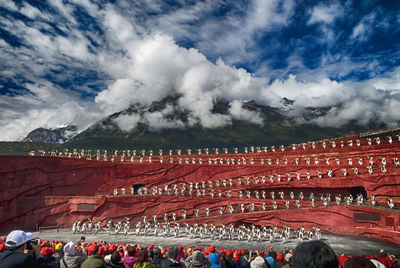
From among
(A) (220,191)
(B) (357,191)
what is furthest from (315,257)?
(B) (357,191)

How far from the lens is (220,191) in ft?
109

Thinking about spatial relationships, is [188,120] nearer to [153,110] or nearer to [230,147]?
[153,110]

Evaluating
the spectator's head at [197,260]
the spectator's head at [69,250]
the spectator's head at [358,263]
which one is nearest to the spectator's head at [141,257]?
the spectator's head at [197,260]

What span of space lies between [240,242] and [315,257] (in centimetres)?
2228

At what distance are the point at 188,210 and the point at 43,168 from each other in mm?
17955

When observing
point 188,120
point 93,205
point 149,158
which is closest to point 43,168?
point 93,205

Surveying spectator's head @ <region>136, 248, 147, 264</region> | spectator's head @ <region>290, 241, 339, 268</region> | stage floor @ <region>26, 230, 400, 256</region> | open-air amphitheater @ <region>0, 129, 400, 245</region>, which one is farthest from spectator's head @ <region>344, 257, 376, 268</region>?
open-air amphitheater @ <region>0, 129, 400, 245</region>

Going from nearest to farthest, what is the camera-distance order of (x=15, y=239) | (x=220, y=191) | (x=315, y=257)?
1. (x=315, y=257)
2. (x=15, y=239)
3. (x=220, y=191)

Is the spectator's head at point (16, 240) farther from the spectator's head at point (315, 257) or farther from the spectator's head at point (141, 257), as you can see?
the spectator's head at point (315, 257)

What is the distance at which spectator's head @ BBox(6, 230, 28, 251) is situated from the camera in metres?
3.76

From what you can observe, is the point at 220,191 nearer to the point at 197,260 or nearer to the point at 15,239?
the point at 197,260

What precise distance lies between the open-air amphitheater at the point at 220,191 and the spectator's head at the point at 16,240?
82.3 ft

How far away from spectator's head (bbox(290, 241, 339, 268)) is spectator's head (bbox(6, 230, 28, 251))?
3.86m

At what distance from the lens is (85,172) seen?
32812 mm
